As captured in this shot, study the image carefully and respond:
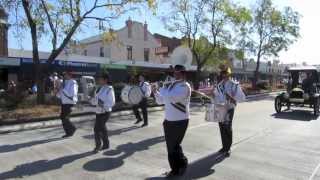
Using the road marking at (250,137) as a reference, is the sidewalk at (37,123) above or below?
above

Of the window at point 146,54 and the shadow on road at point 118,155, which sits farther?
the window at point 146,54


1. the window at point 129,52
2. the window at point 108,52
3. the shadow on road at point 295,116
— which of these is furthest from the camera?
the window at point 129,52

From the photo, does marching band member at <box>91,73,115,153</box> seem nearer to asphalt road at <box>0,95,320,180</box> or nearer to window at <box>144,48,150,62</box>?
asphalt road at <box>0,95,320,180</box>

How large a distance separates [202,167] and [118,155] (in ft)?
6.40

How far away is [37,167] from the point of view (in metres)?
7.84

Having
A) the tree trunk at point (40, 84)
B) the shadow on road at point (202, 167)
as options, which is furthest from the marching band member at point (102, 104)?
the tree trunk at point (40, 84)

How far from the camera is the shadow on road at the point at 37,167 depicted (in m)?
7.36

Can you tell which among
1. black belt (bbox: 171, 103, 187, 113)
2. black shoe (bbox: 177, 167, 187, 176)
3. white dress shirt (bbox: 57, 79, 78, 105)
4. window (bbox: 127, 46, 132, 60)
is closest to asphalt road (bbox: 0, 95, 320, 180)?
black shoe (bbox: 177, 167, 187, 176)

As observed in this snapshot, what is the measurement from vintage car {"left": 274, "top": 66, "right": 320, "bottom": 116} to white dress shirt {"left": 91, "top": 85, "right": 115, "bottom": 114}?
11.8m

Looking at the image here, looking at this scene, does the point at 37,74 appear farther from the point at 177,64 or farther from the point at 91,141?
the point at 177,64

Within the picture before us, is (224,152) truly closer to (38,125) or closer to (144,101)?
(144,101)

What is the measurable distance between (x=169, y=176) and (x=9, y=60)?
28062 mm

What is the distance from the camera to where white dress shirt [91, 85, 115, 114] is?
30.5 ft

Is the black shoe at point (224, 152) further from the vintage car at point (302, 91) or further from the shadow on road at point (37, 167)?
the vintage car at point (302, 91)
